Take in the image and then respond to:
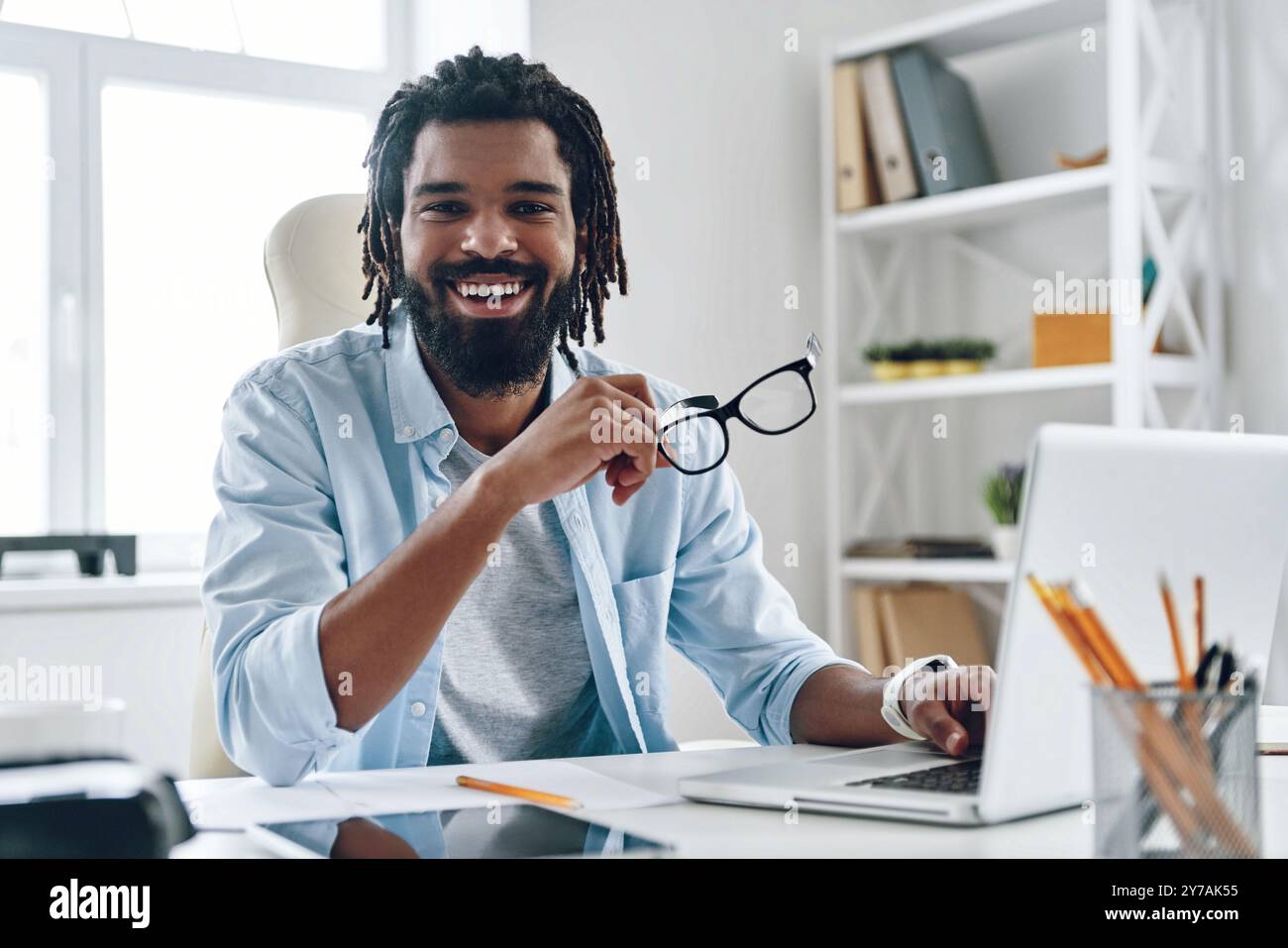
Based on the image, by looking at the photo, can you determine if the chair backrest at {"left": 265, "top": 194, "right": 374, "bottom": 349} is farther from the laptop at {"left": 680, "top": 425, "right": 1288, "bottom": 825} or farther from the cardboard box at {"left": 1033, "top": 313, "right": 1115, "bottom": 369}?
the cardboard box at {"left": 1033, "top": 313, "right": 1115, "bottom": 369}

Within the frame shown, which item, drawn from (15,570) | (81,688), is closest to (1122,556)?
(81,688)

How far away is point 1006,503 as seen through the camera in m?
2.48

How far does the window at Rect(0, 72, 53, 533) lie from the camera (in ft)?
7.32

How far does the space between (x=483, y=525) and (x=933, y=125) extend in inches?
73.7

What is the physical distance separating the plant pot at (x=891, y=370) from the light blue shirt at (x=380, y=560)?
130 centimetres

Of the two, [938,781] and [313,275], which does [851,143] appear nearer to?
[313,275]

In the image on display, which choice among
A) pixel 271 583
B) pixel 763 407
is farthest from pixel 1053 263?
pixel 271 583

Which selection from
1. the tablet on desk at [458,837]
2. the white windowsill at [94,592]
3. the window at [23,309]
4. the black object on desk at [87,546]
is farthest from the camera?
the window at [23,309]

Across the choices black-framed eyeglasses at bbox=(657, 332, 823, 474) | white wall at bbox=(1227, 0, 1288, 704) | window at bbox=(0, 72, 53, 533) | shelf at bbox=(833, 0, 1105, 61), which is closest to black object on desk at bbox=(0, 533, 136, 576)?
window at bbox=(0, 72, 53, 533)

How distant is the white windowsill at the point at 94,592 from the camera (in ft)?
6.47

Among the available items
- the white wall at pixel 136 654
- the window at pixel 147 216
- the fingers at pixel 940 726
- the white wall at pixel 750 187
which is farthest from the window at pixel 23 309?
the fingers at pixel 940 726

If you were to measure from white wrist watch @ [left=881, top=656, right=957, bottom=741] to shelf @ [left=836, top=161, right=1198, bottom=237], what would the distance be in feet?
5.02

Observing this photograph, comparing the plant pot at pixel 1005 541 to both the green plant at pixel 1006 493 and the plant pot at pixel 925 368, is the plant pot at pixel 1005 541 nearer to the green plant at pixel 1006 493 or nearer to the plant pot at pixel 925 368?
the green plant at pixel 1006 493
